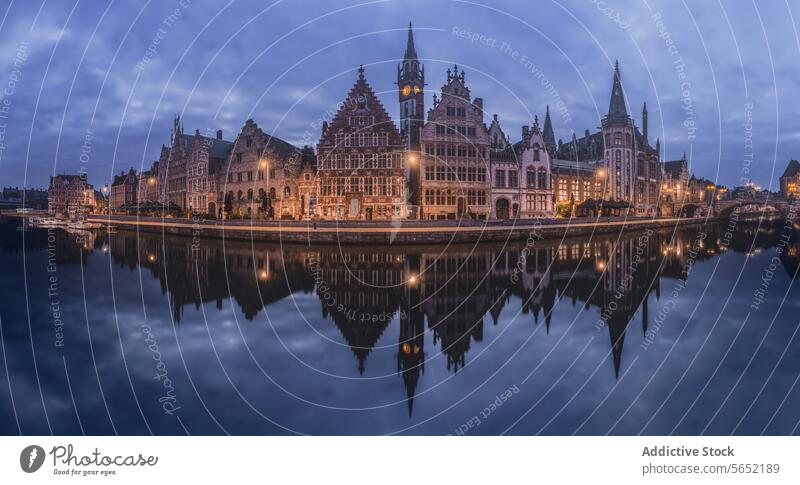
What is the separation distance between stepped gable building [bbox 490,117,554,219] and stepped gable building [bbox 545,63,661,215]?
6.58 metres

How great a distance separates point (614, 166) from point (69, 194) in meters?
133

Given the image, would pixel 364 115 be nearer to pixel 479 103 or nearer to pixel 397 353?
pixel 479 103

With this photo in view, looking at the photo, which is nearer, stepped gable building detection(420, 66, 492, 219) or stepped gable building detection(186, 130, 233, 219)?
stepped gable building detection(420, 66, 492, 219)

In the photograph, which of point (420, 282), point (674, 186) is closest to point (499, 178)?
point (420, 282)

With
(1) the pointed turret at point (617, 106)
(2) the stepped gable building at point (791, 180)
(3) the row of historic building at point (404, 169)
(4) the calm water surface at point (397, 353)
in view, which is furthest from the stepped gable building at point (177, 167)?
(2) the stepped gable building at point (791, 180)

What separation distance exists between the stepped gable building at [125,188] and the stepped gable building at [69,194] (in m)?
5.80

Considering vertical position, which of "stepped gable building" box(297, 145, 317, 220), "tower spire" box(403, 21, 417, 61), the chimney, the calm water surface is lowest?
the calm water surface

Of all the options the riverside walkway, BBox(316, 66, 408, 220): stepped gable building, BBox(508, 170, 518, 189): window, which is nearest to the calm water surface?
the riverside walkway

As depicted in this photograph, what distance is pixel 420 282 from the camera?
19781mm

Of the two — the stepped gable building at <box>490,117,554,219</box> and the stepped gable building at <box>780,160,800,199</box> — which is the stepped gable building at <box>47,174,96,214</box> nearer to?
the stepped gable building at <box>490,117,554,219</box>

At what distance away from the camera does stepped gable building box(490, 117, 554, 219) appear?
2156 inches

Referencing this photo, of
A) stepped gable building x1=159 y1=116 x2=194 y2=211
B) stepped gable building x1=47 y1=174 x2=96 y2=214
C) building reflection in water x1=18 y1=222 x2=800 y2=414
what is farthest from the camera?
stepped gable building x1=47 y1=174 x2=96 y2=214

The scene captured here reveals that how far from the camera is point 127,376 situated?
9484 mm

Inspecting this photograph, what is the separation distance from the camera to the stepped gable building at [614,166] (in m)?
66.1
